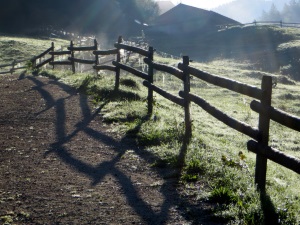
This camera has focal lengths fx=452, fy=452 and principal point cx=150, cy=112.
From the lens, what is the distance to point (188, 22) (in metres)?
70.7

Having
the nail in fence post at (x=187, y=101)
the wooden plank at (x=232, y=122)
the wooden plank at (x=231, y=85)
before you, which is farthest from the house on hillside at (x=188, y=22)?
the wooden plank at (x=232, y=122)

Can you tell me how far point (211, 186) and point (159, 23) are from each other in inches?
2709

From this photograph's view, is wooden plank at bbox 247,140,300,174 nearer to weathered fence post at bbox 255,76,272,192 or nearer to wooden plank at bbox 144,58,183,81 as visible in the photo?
weathered fence post at bbox 255,76,272,192

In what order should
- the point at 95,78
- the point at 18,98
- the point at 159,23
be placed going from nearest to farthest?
1. the point at 18,98
2. the point at 95,78
3. the point at 159,23

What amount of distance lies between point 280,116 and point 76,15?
65.3 metres

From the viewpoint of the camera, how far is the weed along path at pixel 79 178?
18.2ft

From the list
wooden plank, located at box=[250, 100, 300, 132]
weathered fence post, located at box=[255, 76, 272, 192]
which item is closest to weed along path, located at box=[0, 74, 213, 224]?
weathered fence post, located at box=[255, 76, 272, 192]

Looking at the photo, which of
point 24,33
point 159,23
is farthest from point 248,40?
point 24,33

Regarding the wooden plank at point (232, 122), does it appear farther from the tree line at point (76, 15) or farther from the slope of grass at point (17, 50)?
the tree line at point (76, 15)

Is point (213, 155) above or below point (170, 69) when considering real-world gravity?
below

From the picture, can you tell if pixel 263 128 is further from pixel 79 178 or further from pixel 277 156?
pixel 79 178

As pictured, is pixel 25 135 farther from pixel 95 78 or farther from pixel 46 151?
pixel 95 78

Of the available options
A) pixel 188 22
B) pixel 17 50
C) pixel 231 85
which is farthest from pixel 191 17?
pixel 231 85

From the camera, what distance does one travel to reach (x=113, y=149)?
28.1 ft
